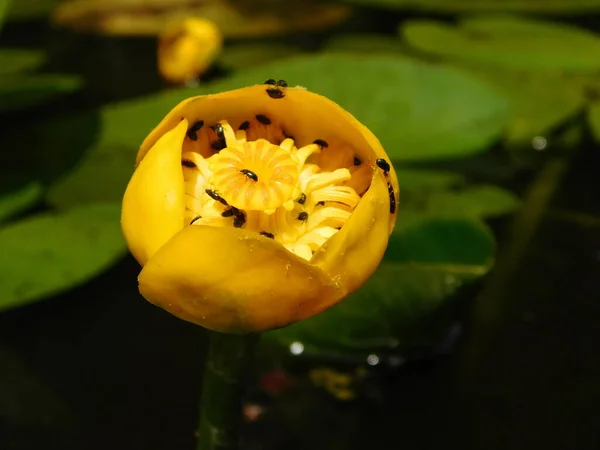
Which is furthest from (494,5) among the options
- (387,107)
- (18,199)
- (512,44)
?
(18,199)

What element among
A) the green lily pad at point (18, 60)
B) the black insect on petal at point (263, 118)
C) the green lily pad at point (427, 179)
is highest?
the black insect on petal at point (263, 118)

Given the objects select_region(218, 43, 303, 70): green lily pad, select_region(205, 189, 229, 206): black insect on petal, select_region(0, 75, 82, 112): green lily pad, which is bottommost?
select_region(218, 43, 303, 70): green lily pad

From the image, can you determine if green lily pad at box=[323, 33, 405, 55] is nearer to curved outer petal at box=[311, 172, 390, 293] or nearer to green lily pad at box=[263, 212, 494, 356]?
green lily pad at box=[263, 212, 494, 356]

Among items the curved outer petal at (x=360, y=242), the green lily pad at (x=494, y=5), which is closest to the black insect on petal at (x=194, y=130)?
the curved outer petal at (x=360, y=242)

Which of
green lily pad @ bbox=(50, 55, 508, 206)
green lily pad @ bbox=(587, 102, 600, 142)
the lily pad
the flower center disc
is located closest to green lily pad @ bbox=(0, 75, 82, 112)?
green lily pad @ bbox=(50, 55, 508, 206)

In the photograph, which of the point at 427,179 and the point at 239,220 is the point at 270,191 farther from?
the point at 427,179

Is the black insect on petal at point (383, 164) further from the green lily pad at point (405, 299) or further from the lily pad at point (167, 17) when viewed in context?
the lily pad at point (167, 17)
